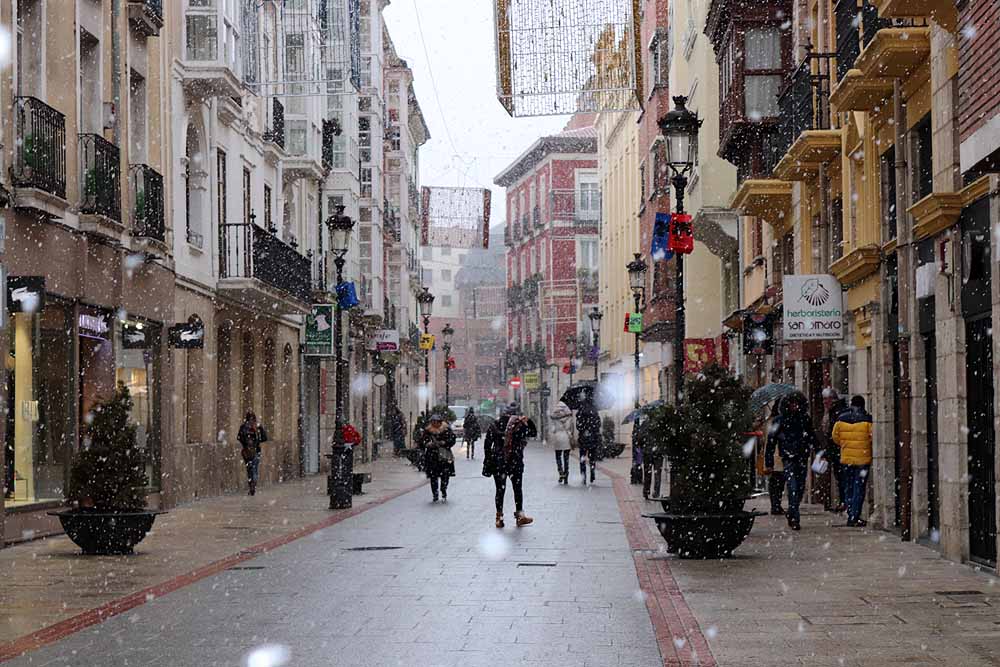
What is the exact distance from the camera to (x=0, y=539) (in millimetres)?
17938

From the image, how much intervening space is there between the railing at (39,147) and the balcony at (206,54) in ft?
27.1

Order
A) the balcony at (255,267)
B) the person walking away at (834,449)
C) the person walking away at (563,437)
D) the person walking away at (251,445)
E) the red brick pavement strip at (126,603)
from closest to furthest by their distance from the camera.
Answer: the red brick pavement strip at (126,603) → the person walking away at (834,449) → the person walking away at (251,445) → the balcony at (255,267) → the person walking away at (563,437)

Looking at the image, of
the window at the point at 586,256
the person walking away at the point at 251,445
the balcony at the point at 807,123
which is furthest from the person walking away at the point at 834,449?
the window at the point at 586,256

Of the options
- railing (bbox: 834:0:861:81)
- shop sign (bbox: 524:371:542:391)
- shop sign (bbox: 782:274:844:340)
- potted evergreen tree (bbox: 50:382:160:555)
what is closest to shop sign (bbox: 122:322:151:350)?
potted evergreen tree (bbox: 50:382:160:555)

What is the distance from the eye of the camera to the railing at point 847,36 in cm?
2050

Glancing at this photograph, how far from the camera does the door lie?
14.5 metres

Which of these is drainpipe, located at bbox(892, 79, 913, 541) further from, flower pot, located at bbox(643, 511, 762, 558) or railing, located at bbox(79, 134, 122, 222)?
railing, located at bbox(79, 134, 122, 222)

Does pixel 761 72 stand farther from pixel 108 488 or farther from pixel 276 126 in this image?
pixel 108 488

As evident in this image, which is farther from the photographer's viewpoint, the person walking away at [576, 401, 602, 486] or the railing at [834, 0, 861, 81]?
the person walking away at [576, 401, 602, 486]

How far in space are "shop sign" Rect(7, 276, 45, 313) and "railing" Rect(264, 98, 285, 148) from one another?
60.1ft

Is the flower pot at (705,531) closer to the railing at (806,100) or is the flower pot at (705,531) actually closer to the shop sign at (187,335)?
the railing at (806,100)

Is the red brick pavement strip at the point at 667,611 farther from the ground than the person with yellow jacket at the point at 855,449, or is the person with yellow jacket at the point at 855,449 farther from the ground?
the person with yellow jacket at the point at 855,449

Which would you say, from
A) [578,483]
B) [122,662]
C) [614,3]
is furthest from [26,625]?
[578,483]

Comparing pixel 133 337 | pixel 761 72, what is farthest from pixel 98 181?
pixel 761 72
